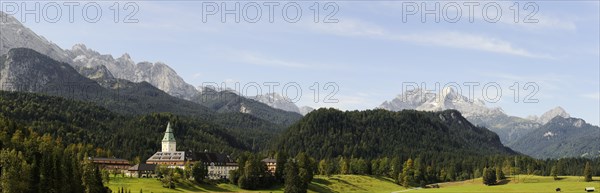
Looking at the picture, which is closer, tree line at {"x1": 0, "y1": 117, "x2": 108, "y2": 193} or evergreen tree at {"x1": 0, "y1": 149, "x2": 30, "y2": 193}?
evergreen tree at {"x1": 0, "y1": 149, "x2": 30, "y2": 193}

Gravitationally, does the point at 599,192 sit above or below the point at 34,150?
below

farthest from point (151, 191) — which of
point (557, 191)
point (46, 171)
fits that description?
point (557, 191)

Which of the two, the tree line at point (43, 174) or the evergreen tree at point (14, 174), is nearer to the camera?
the evergreen tree at point (14, 174)

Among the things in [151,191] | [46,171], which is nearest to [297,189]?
[151,191]

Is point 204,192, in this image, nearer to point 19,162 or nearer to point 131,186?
point 131,186

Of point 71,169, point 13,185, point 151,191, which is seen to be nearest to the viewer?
point 13,185

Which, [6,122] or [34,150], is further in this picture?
[6,122]

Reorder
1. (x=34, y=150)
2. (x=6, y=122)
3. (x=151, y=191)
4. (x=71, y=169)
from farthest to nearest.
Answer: (x=6, y=122)
(x=151, y=191)
(x=34, y=150)
(x=71, y=169)

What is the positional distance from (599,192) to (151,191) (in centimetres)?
11752

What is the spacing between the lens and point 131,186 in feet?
608

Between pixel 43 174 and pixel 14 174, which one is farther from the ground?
pixel 14 174

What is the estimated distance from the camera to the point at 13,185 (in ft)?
400

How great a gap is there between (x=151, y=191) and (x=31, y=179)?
5636 centimetres

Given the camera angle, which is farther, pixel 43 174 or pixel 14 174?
pixel 43 174
